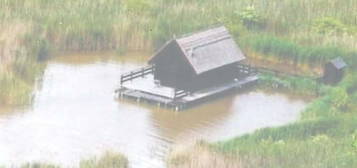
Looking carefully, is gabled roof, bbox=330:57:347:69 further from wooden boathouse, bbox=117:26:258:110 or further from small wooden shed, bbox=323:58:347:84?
wooden boathouse, bbox=117:26:258:110

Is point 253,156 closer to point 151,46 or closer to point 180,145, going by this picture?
point 180,145

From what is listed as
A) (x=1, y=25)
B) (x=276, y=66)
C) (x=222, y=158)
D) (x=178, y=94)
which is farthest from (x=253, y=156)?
(x=1, y=25)

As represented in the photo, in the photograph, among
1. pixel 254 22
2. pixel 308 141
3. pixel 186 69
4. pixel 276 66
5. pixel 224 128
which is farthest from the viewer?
pixel 254 22

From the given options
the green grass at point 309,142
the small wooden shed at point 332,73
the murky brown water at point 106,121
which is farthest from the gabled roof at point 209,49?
the green grass at point 309,142

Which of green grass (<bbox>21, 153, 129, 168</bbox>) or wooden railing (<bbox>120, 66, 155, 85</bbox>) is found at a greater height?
green grass (<bbox>21, 153, 129, 168</bbox>)

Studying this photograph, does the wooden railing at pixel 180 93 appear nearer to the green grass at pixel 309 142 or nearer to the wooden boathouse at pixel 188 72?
the wooden boathouse at pixel 188 72

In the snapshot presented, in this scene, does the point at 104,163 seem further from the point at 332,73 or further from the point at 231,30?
the point at 231,30

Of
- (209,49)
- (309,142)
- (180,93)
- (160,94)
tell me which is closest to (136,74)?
(160,94)

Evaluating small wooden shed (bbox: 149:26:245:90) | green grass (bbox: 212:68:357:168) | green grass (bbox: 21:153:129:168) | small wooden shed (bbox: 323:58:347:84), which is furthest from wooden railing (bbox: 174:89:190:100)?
green grass (bbox: 21:153:129:168)
